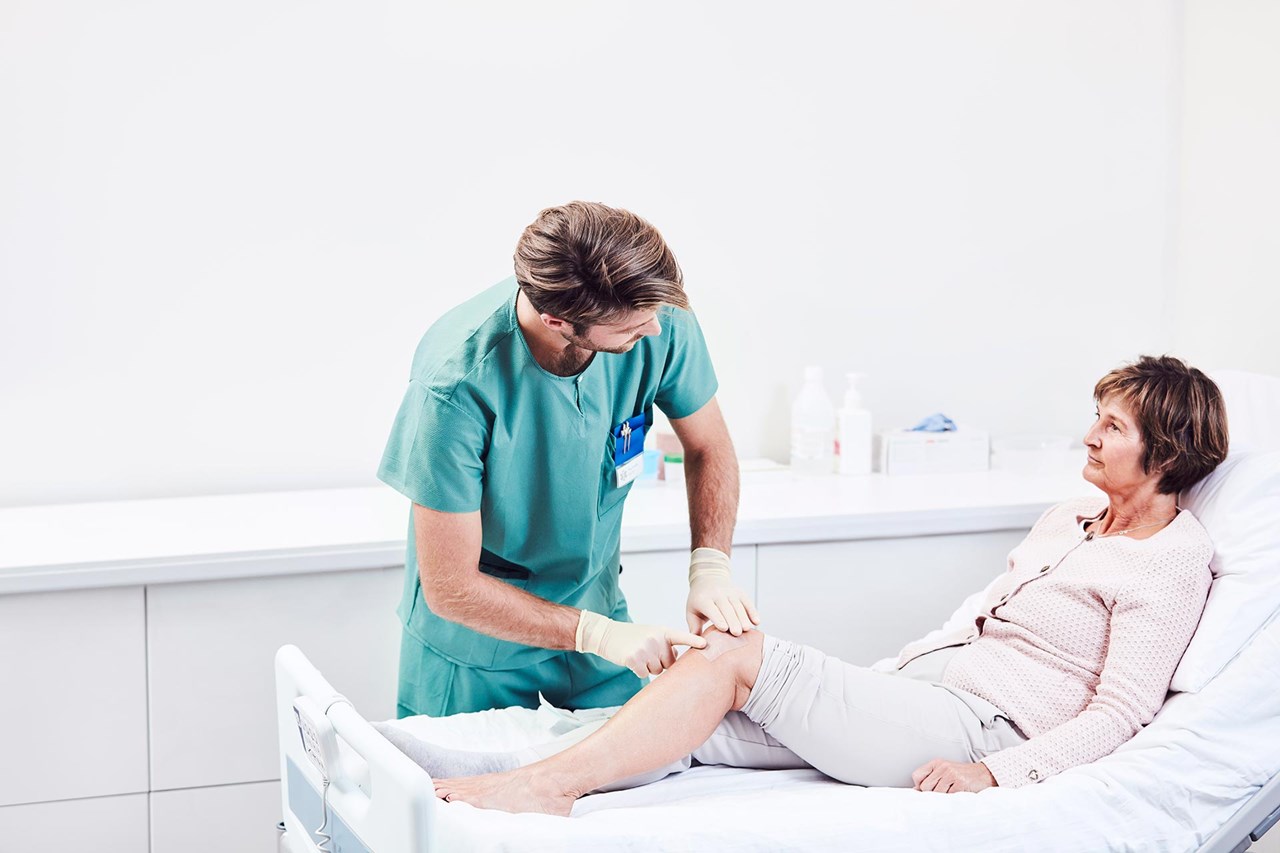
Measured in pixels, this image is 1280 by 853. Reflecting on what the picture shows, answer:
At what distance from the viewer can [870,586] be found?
86.6 inches

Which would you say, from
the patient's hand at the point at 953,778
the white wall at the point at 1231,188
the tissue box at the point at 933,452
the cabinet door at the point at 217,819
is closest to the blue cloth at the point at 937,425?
the tissue box at the point at 933,452

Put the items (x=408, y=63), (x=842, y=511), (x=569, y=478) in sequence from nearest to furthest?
(x=569, y=478) → (x=842, y=511) → (x=408, y=63)

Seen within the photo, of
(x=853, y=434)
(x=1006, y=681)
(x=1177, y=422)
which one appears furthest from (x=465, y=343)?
(x=853, y=434)

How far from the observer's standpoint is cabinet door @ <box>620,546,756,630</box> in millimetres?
2098

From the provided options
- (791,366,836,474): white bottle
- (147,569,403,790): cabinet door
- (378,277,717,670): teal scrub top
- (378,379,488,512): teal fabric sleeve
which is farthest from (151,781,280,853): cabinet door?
(791,366,836,474): white bottle

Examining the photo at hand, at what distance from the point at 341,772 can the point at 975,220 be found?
190 cm

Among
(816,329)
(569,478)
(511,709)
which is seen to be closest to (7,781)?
(511,709)

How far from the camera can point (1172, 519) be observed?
1.76 m

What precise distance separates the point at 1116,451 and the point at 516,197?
1275 millimetres

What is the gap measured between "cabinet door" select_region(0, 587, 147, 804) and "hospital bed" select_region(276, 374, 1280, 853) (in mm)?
501

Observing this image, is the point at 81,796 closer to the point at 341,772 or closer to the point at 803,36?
the point at 341,772

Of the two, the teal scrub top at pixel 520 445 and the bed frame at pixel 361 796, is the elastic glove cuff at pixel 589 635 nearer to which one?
the teal scrub top at pixel 520 445

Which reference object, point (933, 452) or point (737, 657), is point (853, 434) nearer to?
point (933, 452)

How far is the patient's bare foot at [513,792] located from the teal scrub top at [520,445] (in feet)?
0.95
